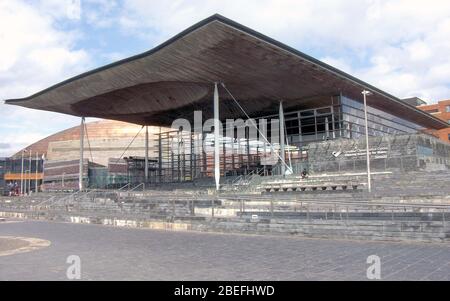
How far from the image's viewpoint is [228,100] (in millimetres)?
48969

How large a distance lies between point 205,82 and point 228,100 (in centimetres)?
795

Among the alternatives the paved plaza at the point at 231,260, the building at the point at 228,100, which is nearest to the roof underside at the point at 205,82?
the building at the point at 228,100

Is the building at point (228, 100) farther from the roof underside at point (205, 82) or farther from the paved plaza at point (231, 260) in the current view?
the paved plaza at point (231, 260)

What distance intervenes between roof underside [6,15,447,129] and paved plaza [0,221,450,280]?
19003mm

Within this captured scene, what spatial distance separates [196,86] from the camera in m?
43.8

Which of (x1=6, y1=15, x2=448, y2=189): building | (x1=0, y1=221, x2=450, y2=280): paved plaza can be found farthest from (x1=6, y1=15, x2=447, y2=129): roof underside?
(x1=0, y1=221, x2=450, y2=280): paved plaza

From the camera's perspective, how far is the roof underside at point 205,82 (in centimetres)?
3216

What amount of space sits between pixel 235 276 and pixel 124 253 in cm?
444

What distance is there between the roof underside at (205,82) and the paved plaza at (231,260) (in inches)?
748

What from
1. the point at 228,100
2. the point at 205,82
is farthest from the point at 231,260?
the point at 228,100

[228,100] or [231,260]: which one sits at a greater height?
[228,100]

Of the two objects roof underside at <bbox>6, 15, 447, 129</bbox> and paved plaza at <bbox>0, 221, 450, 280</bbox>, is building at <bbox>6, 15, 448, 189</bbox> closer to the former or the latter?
roof underside at <bbox>6, 15, 447, 129</bbox>

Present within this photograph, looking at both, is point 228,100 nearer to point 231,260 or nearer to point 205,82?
point 205,82

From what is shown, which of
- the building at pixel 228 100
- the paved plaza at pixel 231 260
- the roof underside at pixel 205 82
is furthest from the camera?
the building at pixel 228 100
